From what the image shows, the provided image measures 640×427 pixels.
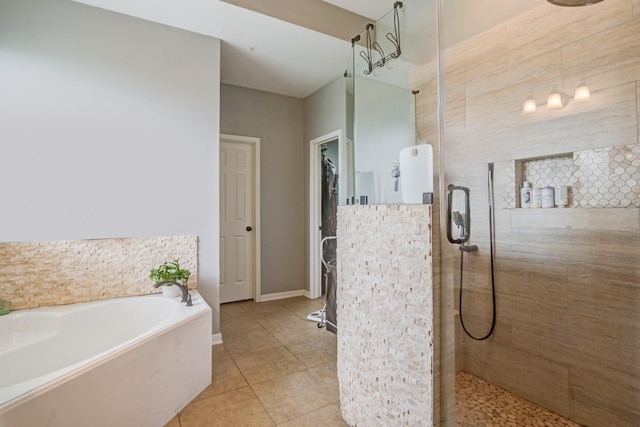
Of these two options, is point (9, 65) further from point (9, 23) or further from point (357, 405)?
point (357, 405)

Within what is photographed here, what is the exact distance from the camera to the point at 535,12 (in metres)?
1.80

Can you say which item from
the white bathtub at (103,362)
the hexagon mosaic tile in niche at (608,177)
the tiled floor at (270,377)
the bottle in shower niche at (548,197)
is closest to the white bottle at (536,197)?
the bottle in shower niche at (548,197)

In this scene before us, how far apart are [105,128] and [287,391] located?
7.95ft

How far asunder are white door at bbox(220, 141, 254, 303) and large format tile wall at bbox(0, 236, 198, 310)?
4.17 ft

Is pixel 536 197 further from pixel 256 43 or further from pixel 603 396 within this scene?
pixel 256 43

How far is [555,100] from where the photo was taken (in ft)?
5.79

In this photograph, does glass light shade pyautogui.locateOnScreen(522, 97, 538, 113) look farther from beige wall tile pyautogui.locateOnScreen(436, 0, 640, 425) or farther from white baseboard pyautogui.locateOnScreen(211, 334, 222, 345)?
white baseboard pyautogui.locateOnScreen(211, 334, 222, 345)

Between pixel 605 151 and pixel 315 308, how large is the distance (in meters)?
3.11

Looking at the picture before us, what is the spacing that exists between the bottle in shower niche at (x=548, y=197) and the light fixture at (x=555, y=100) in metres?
0.45

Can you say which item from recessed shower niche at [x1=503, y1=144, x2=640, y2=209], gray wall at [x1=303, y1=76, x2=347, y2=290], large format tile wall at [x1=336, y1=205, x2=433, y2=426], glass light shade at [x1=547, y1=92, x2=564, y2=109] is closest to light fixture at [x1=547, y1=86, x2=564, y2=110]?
glass light shade at [x1=547, y1=92, x2=564, y2=109]

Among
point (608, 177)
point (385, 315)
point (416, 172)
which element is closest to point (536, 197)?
point (608, 177)

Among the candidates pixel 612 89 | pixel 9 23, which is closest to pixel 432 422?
pixel 612 89

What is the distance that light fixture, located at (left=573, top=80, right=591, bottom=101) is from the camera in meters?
1.65

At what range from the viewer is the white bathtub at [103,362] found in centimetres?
129
